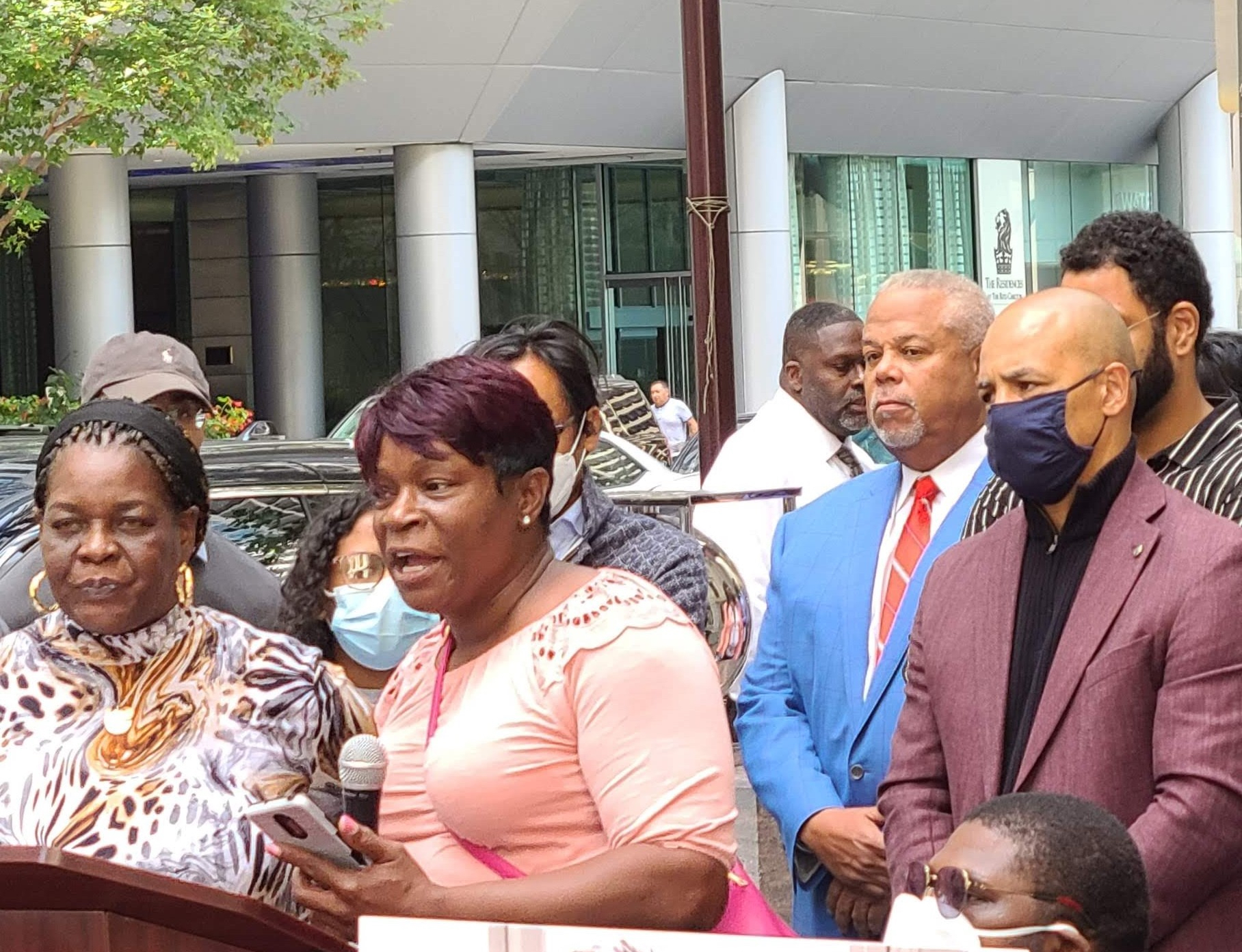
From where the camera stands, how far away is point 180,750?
333 cm

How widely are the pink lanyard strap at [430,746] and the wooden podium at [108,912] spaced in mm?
591

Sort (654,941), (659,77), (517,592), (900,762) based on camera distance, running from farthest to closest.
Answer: (659,77), (900,762), (517,592), (654,941)

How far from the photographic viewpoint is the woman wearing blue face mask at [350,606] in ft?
16.0

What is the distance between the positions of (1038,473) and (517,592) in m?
1.05

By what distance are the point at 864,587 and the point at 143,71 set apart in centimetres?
1737

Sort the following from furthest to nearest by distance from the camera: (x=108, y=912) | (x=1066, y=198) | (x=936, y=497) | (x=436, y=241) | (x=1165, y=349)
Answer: (x=1066, y=198) → (x=436, y=241) → (x=936, y=497) → (x=1165, y=349) → (x=108, y=912)

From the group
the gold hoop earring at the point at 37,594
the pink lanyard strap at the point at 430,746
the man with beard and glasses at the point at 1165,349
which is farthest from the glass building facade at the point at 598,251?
the pink lanyard strap at the point at 430,746

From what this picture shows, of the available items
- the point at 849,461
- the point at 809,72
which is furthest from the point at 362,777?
the point at 809,72

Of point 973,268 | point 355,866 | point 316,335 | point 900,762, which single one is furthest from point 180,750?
point 973,268

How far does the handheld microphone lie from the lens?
290 centimetres

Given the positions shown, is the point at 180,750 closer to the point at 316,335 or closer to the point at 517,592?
the point at 517,592

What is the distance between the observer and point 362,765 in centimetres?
290

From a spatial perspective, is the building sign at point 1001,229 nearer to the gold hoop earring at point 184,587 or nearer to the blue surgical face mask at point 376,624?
the blue surgical face mask at point 376,624

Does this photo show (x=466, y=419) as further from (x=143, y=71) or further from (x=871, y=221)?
(x=871, y=221)
